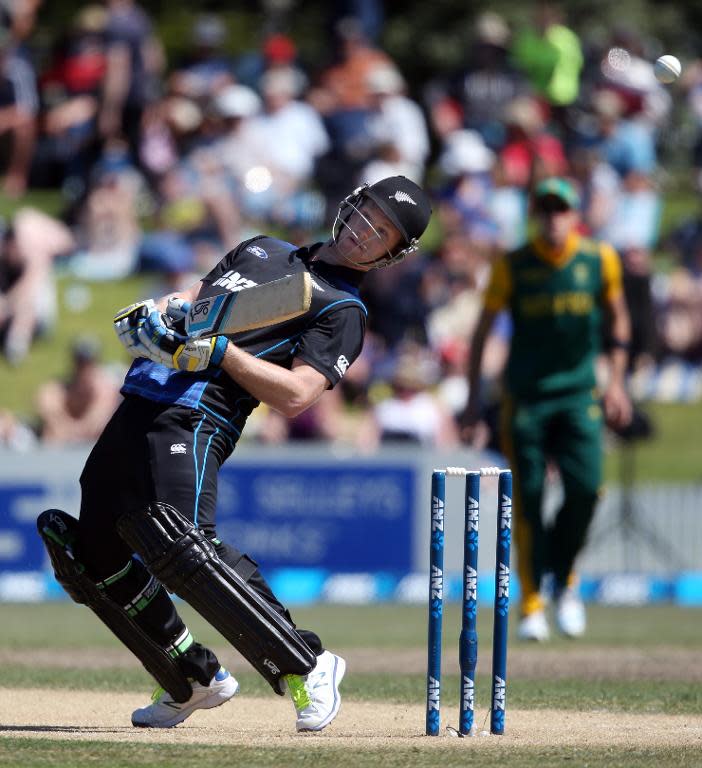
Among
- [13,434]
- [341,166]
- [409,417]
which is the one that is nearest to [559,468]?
[409,417]

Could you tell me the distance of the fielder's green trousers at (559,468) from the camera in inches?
411

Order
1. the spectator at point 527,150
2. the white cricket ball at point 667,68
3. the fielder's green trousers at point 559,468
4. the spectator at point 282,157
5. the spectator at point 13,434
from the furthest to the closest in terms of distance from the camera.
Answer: the spectator at point 527,150 < the spectator at point 282,157 < the spectator at point 13,434 < the fielder's green trousers at point 559,468 < the white cricket ball at point 667,68

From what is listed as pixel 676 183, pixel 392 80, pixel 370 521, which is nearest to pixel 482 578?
pixel 370 521

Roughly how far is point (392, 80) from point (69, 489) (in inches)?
330

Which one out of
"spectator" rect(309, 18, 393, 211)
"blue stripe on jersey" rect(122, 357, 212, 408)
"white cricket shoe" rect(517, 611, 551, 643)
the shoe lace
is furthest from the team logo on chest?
"spectator" rect(309, 18, 393, 211)

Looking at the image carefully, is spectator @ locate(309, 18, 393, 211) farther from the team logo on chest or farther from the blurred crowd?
the team logo on chest

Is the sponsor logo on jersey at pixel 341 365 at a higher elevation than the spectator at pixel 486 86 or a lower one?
lower

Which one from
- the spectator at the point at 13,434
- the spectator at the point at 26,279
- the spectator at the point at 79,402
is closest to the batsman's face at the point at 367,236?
the spectator at the point at 13,434

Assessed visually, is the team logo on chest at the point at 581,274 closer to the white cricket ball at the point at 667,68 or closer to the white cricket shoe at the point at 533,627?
the white cricket ball at the point at 667,68

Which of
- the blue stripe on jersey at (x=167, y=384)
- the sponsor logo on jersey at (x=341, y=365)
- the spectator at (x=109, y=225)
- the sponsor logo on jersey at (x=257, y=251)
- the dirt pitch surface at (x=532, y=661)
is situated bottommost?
the dirt pitch surface at (x=532, y=661)

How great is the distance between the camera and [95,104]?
20.3 m

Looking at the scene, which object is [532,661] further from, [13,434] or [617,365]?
[13,434]

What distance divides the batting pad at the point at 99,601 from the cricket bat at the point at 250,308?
0.95 meters

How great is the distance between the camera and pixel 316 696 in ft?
21.1
